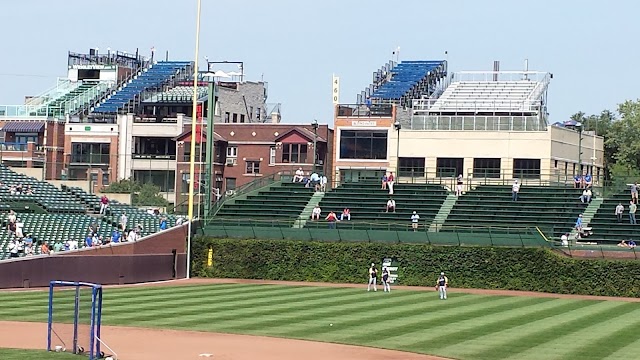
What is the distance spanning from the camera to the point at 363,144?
293 ft

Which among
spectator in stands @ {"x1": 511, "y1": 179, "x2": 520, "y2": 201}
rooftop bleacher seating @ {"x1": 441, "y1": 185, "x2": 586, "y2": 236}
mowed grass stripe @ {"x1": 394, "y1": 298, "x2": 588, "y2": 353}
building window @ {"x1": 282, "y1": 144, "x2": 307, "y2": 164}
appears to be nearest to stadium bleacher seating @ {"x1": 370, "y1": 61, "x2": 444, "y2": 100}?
building window @ {"x1": 282, "y1": 144, "x2": 307, "y2": 164}

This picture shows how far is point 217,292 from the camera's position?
165 ft

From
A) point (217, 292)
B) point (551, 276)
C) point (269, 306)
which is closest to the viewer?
point (269, 306)

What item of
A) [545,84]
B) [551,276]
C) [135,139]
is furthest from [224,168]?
[551,276]

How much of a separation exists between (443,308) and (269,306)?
6705 millimetres

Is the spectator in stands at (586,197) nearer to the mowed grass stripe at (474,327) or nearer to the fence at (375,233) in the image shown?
the fence at (375,233)

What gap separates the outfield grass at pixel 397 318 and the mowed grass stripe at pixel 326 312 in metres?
0.03

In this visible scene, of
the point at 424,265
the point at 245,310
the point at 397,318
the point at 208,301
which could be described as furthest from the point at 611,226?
the point at 245,310

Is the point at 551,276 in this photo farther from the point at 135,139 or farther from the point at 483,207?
the point at 135,139

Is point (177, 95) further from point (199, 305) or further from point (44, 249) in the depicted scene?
point (199, 305)

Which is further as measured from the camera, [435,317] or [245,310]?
[245,310]

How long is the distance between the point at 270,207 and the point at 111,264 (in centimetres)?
1731

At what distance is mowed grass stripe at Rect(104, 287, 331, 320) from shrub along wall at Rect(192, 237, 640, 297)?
24.1 ft

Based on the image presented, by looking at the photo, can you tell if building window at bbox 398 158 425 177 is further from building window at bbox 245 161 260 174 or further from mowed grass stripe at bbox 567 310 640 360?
mowed grass stripe at bbox 567 310 640 360
